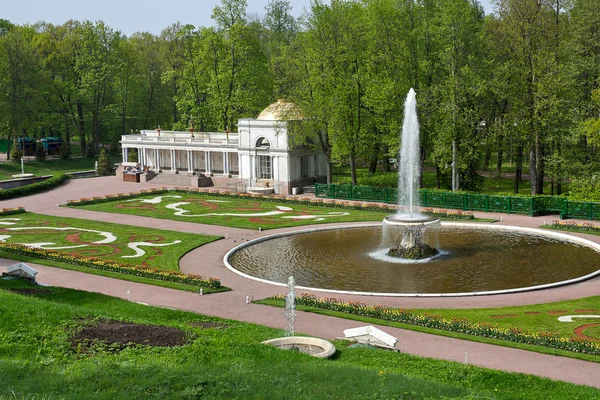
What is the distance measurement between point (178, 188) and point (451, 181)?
27.2 m

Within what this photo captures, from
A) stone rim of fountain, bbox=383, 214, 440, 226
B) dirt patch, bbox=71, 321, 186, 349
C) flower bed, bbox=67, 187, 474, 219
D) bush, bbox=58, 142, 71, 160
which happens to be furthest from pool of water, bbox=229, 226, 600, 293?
bush, bbox=58, 142, 71, 160

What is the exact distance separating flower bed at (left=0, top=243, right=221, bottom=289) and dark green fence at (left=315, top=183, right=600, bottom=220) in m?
28.2

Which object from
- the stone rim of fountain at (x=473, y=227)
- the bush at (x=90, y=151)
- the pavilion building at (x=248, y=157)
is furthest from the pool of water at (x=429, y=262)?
the bush at (x=90, y=151)

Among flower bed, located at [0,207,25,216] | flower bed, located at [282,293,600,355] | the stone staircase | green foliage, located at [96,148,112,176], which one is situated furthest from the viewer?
green foliage, located at [96,148,112,176]

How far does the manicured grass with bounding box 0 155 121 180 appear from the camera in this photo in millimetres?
92125

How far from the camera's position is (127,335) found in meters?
24.4

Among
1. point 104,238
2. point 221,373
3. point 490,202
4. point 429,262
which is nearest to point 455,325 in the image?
point 221,373

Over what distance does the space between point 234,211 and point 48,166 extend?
44509 mm

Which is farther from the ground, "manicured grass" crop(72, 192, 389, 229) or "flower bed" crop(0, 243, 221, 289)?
"manicured grass" crop(72, 192, 389, 229)

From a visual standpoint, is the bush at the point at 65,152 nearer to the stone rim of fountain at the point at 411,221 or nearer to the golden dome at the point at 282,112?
the golden dome at the point at 282,112

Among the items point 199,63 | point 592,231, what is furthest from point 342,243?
point 199,63

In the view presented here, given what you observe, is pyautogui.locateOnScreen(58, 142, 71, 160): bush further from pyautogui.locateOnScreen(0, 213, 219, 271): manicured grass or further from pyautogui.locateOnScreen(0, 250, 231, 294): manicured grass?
pyautogui.locateOnScreen(0, 250, 231, 294): manicured grass

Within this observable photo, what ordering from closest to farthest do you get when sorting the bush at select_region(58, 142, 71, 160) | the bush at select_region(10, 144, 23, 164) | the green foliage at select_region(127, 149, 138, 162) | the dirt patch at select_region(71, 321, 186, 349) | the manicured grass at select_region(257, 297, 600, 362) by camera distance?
1. the dirt patch at select_region(71, 321, 186, 349)
2. the manicured grass at select_region(257, 297, 600, 362)
3. the green foliage at select_region(127, 149, 138, 162)
4. the bush at select_region(10, 144, 23, 164)
5. the bush at select_region(58, 142, 71, 160)

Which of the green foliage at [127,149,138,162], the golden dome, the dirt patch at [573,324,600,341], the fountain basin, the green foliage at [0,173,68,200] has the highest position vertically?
the golden dome
